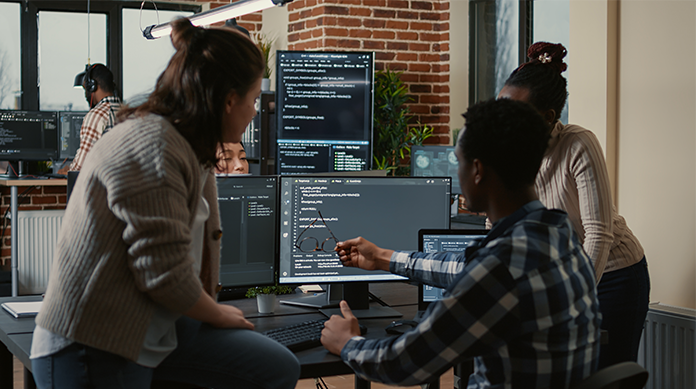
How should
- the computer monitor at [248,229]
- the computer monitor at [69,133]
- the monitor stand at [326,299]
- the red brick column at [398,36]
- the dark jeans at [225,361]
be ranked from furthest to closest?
the computer monitor at [69,133] < the red brick column at [398,36] < the monitor stand at [326,299] < the computer monitor at [248,229] < the dark jeans at [225,361]

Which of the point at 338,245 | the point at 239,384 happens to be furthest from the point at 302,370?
the point at 338,245

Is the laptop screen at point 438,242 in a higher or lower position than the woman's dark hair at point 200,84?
lower

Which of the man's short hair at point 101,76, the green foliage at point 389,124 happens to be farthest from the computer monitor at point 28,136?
the green foliage at point 389,124

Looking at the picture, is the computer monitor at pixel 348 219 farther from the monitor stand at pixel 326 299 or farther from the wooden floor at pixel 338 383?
the wooden floor at pixel 338 383

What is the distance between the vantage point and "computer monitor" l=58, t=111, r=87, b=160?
5.52m

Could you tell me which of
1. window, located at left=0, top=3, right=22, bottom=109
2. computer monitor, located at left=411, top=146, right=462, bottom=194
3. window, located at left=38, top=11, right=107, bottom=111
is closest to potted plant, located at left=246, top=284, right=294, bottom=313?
computer monitor, located at left=411, top=146, right=462, bottom=194

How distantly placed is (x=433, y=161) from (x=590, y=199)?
274cm

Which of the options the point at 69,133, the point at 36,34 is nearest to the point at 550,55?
the point at 69,133

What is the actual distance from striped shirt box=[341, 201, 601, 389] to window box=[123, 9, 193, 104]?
550 centimetres

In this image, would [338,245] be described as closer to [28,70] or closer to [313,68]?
[313,68]

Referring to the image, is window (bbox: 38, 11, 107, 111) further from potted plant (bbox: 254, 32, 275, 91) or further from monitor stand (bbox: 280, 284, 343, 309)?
monitor stand (bbox: 280, 284, 343, 309)

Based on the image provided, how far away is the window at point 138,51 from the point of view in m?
6.14

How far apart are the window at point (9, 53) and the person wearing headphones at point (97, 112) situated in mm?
1468

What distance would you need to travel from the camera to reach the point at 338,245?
1848 mm
